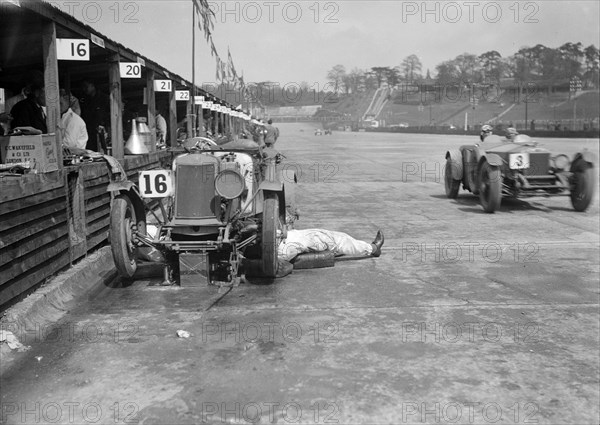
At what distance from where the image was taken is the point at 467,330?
15.6 ft

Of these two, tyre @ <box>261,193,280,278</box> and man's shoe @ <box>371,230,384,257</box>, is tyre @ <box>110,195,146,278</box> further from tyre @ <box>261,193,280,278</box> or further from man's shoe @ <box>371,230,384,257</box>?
man's shoe @ <box>371,230,384,257</box>

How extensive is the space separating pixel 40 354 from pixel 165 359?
3.11 ft

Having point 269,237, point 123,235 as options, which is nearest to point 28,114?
point 123,235

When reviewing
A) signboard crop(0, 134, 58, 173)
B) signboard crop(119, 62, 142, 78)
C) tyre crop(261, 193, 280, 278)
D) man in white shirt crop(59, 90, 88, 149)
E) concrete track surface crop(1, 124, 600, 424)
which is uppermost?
signboard crop(119, 62, 142, 78)

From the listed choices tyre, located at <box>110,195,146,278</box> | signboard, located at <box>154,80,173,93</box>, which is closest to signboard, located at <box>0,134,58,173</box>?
tyre, located at <box>110,195,146,278</box>

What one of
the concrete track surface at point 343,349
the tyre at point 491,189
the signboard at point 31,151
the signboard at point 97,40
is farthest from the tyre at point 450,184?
the signboard at point 31,151

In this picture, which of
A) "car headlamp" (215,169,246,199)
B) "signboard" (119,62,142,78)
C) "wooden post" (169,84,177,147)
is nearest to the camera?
"car headlamp" (215,169,246,199)

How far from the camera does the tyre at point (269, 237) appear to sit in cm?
594

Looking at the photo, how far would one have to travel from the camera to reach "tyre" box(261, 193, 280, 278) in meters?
5.94

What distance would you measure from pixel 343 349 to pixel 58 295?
2794 millimetres

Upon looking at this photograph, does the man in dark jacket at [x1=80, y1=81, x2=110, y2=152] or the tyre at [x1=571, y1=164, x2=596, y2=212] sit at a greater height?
the man in dark jacket at [x1=80, y1=81, x2=110, y2=152]

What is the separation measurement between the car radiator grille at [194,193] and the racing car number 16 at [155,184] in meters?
0.13

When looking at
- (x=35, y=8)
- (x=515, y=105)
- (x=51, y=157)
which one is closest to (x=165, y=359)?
(x=51, y=157)

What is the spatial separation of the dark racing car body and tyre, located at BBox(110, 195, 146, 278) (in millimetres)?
6796
